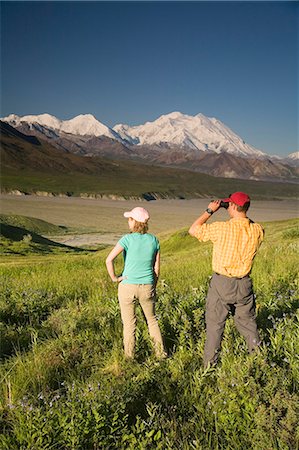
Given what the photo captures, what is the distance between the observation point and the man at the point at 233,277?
498 cm

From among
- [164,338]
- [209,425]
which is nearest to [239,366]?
[209,425]

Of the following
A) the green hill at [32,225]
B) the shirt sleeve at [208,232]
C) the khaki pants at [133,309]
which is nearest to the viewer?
the shirt sleeve at [208,232]

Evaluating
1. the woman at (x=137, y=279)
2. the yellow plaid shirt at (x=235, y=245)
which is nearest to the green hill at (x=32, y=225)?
the woman at (x=137, y=279)

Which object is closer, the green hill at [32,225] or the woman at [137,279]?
the woman at [137,279]

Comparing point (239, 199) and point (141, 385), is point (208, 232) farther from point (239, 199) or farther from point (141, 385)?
point (141, 385)

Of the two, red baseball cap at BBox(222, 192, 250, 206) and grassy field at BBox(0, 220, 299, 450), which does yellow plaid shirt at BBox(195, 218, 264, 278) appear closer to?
red baseball cap at BBox(222, 192, 250, 206)

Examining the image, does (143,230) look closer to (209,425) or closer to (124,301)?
(124,301)

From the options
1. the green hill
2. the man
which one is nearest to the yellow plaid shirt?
the man

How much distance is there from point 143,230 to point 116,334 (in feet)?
5.56

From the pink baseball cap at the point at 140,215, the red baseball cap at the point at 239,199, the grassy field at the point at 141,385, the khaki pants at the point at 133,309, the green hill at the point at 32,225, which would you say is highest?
the red baseball cap at the point at 239,199

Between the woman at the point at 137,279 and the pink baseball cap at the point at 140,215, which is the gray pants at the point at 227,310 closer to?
the woman at the point at 137,279

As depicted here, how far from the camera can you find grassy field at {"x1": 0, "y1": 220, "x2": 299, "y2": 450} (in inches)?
138

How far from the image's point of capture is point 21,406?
3.74 m

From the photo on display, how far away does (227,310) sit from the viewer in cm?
502
